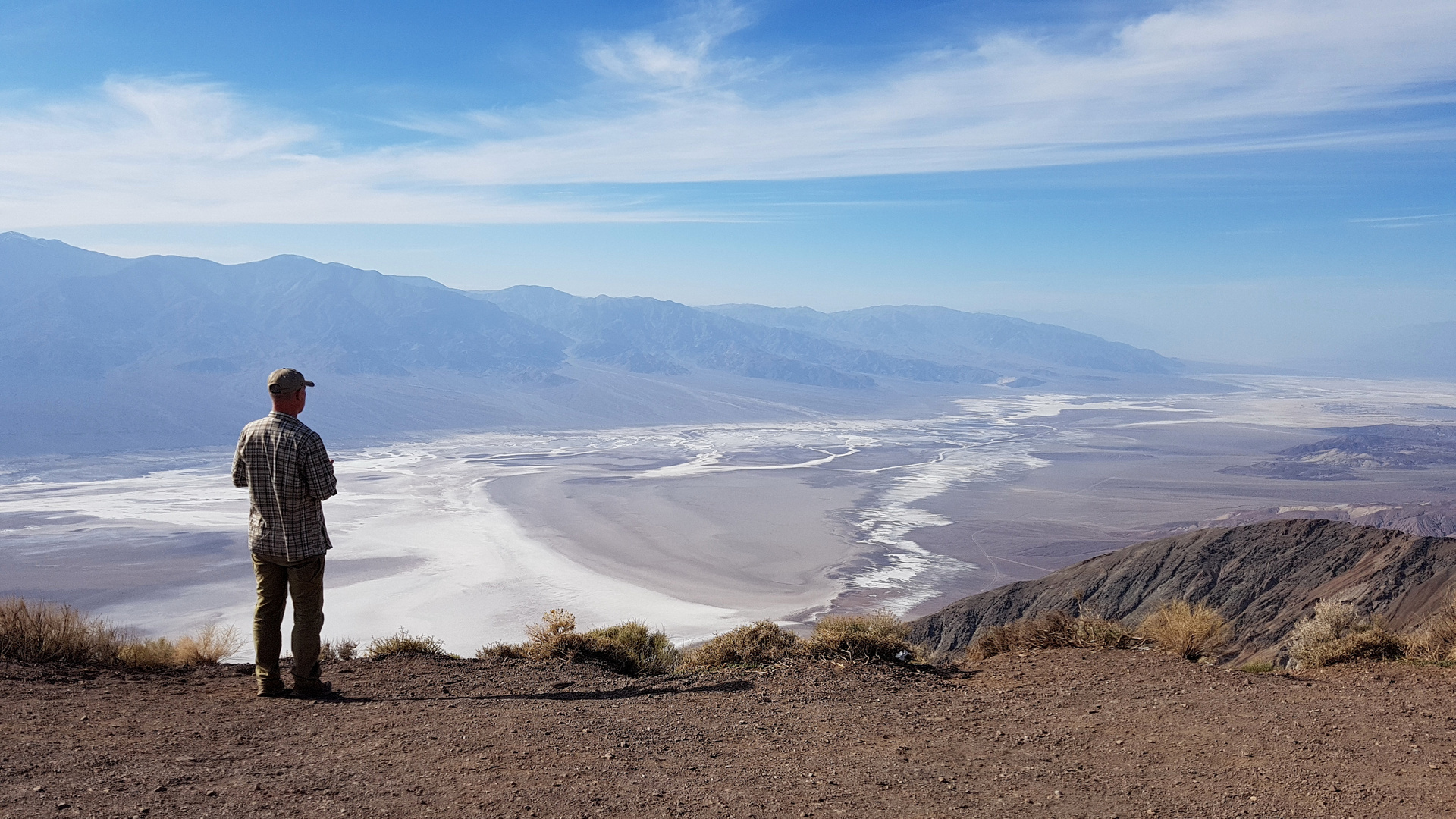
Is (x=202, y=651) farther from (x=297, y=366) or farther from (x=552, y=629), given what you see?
(x=297, y=366)

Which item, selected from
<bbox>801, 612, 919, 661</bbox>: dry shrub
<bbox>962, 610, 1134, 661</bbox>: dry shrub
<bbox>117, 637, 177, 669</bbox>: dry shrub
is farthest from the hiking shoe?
<bbox>962, 610, 1134, 661</bbox>: dry shrub

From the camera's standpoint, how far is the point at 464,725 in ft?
13.0

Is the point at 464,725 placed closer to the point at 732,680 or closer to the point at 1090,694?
the point at 732,680

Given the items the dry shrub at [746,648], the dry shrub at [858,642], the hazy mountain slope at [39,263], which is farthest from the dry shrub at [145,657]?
the hazy mountain slope at [39,263]

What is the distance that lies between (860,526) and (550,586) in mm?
21509

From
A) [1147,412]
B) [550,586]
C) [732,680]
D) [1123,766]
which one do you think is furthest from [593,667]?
[1147,412]

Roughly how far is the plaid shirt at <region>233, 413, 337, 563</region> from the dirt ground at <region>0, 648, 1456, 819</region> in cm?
82

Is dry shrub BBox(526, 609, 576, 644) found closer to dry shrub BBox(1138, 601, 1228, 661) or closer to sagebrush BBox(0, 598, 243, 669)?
sagebrush BBox(0, 598, 243, 669)

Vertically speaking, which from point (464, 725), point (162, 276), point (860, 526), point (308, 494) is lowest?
point (860, 526)

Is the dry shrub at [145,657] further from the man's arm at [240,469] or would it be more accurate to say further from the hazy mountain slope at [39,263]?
the hazy mountain slope at [39,263]

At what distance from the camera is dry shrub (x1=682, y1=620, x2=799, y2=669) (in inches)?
231

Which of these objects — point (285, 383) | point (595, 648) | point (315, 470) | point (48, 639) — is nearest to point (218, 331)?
point (48, 639)

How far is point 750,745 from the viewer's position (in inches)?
151

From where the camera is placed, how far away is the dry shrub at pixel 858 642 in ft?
18.6
